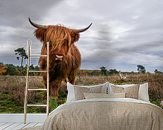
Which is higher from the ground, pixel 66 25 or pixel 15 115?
pixel 66 25

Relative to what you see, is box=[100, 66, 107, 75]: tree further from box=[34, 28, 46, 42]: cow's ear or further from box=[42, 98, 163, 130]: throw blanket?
box=[42, 98, 163, 130]: throw blanket

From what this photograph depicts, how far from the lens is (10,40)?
6246 mm

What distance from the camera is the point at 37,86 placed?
617 centimetres

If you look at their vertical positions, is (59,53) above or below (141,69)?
above

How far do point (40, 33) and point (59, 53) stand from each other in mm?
575

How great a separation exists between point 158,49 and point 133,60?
20.5 inches

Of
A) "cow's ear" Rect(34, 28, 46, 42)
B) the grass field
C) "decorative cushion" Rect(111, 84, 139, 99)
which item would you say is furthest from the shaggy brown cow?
"decorative cushion" Rect(111, 84, 139, 99)

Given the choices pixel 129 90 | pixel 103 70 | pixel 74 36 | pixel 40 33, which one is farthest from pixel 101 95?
pixel 40 33

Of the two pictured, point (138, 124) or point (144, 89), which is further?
point (144, 89)

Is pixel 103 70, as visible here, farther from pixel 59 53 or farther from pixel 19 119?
pixel 19 119

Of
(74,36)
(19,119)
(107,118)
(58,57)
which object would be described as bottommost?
(19,119)

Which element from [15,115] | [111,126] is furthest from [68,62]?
[111,126]

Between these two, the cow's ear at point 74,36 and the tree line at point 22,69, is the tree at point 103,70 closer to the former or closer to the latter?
the tree line at point 22,69

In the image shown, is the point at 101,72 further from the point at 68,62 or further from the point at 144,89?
the point at 144,89
